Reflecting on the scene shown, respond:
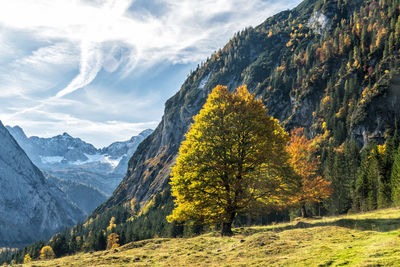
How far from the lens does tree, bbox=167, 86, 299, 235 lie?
23.9 meters

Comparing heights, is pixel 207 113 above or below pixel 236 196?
above

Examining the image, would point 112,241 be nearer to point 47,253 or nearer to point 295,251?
point 47,253

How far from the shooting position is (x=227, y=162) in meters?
24.3

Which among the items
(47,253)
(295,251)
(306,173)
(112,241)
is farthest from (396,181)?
(47,253)

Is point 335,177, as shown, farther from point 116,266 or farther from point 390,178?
point 116,266

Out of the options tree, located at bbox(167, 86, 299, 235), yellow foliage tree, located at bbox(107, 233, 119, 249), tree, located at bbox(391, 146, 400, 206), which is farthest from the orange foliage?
yellow foliage tree, located at bbox(107, 233, 119, 249)

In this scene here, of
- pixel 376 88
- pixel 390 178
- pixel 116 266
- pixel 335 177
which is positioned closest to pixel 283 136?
pixel 116 266

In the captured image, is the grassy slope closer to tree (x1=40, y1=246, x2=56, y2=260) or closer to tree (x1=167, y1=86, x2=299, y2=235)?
tree (x1=167, y1=86, x2=299, y2=235)

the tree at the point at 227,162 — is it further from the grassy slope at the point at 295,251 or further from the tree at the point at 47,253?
the tree at the point at 47,253

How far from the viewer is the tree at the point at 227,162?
23.9 m

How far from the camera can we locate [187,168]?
23922 mm

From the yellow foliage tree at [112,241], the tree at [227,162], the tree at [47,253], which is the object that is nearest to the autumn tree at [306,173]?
the tree at [227,162]

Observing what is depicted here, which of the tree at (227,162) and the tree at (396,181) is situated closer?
the tree at (227,162)

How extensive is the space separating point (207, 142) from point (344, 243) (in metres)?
13.6
